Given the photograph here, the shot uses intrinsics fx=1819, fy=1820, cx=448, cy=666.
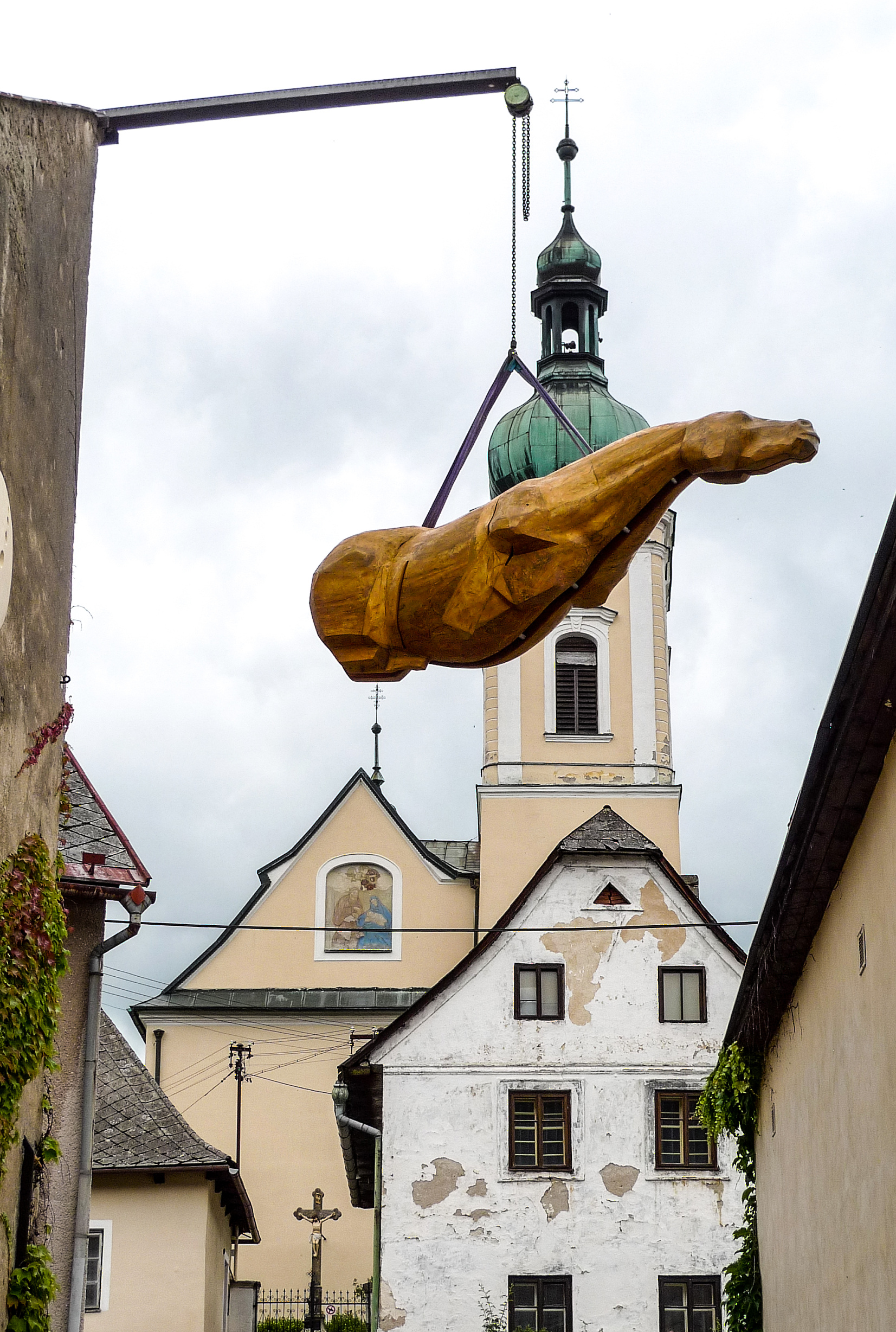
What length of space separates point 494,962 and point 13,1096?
15754mm

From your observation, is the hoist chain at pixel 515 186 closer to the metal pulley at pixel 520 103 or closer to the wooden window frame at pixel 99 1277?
the metal pulley at pixel 520 103

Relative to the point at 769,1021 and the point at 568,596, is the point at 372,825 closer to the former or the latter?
the point at 769,1021

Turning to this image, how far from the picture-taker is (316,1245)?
104 ft

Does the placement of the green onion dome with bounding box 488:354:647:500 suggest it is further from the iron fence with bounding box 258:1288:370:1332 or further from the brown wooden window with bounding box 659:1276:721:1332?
the brown wooden window with bounding box 659:1276:721:1332

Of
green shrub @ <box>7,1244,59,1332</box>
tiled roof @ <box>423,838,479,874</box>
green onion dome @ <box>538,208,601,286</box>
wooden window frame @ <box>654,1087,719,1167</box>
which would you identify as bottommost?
green shrub @ <box>7,1244,59,1332</box>

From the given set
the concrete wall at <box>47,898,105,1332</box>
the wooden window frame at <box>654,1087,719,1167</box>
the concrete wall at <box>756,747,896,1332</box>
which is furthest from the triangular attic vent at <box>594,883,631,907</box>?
the concrete wall at <box>47,898,105,1332</box>

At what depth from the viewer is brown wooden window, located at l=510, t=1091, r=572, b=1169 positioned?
22.2 metres

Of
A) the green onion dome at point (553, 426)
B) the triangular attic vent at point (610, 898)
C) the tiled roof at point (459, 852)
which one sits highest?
the green onion dome at point (553, 426)

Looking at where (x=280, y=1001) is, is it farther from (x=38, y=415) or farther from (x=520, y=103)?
(x=520, y=103)

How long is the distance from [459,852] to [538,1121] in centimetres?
2168

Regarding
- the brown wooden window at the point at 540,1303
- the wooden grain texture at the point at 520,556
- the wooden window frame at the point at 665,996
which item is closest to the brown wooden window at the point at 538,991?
the wooden window frame at the point at 665,996

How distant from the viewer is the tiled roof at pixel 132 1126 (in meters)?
18.6

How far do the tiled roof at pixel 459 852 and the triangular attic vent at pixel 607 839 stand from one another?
18.8 m

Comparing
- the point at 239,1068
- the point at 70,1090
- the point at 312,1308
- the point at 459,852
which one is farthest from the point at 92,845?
the point at 459,852
